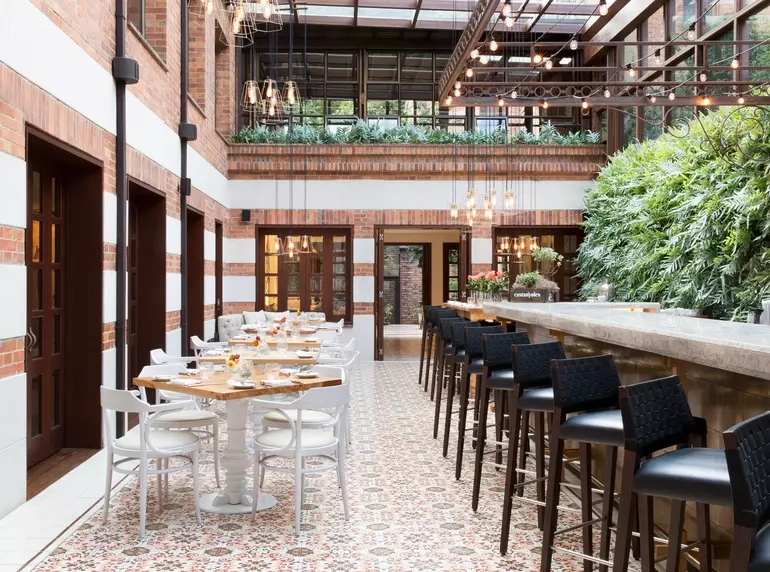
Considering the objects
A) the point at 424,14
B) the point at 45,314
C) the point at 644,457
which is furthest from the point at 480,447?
the point at 424,14

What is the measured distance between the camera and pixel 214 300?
39.7 ft

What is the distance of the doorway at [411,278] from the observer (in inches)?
535

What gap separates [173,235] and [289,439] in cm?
478

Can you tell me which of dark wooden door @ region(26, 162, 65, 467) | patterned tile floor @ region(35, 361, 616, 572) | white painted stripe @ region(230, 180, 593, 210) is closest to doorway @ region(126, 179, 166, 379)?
dark wooden door @ region(26, 162, 65, 467)

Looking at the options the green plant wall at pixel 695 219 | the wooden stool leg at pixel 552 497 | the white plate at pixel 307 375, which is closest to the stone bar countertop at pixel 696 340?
the wooden stool leg at pixel 552 497

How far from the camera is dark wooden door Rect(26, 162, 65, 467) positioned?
5617mm

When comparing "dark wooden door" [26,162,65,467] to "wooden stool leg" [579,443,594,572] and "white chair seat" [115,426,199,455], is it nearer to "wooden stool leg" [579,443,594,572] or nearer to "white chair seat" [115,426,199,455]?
"white chair seat" [115,426,199,455]

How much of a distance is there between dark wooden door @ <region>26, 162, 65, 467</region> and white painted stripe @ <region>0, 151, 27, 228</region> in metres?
0.79

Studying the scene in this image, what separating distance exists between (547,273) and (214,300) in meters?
5.83

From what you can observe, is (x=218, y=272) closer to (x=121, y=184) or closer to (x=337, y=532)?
(x=121, y=184)

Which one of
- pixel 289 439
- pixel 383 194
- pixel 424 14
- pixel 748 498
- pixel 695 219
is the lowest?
pixel 289 439

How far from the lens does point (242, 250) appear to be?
43.9 feet

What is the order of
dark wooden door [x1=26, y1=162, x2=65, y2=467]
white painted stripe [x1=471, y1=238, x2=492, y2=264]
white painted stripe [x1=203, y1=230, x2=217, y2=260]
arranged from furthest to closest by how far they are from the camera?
white painted stripe [x1=471, y1=238, x2=492, y2=264]
white painted stripe [x1=203, y1=230, x2=217, y2=260]
dark wooden door [x1=26, y1=162, x2=65, y2=467]

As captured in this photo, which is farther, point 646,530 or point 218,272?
point 218,272
